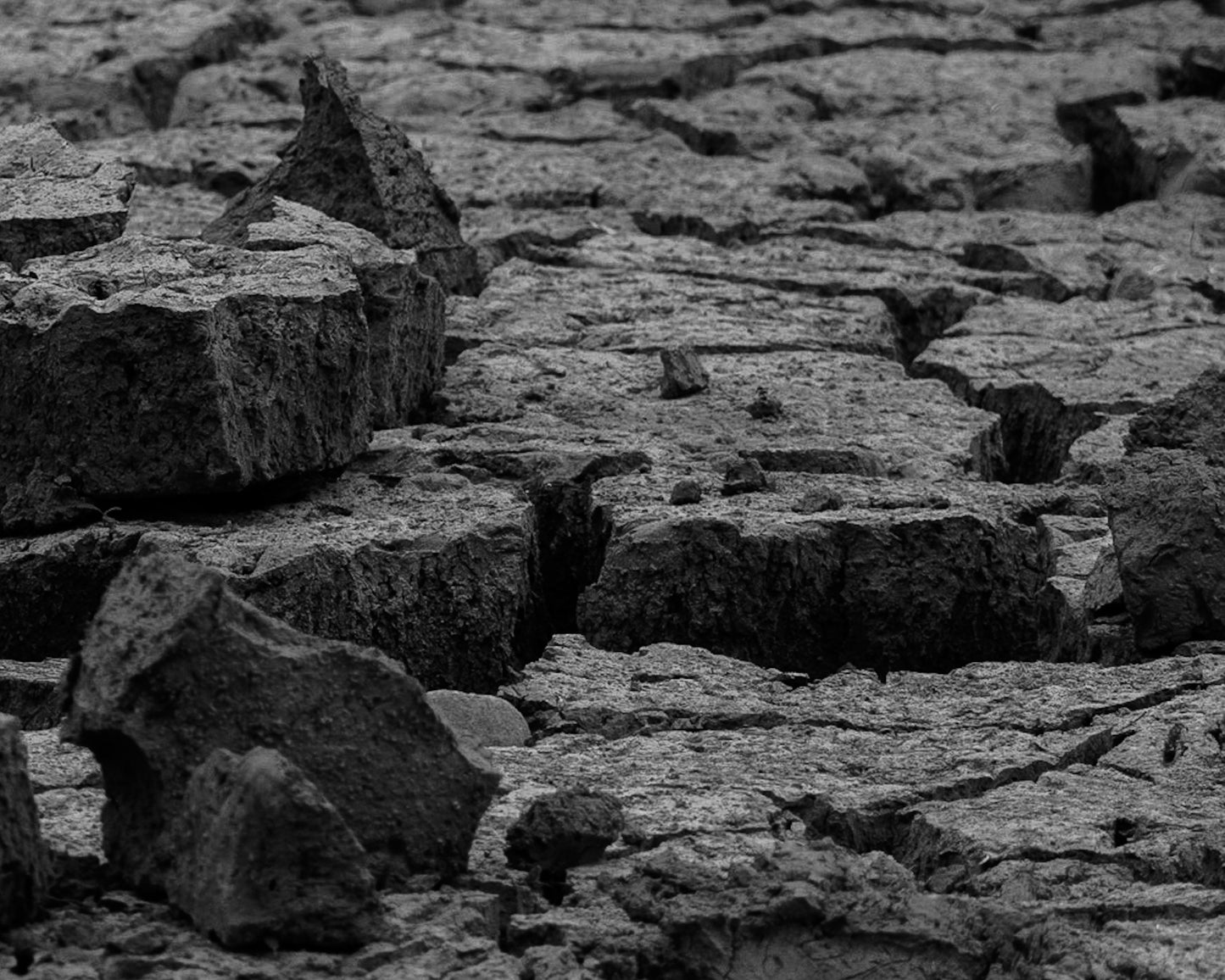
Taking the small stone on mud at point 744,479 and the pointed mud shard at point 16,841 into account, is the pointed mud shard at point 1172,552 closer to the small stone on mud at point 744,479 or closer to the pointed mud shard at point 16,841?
the small stone on mud at point 744,479

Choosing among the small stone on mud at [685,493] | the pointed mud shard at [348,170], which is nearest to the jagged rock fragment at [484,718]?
the small stone on mud at [685,493]

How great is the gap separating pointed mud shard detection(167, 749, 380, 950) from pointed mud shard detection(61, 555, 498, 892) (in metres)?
0.10

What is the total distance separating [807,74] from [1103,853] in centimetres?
518

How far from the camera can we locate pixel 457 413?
482 centimetres

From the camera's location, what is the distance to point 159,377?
3912 millimetres

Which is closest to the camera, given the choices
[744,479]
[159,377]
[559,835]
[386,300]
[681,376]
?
[559,835]

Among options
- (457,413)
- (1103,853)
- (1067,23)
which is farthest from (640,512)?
(1067,23)

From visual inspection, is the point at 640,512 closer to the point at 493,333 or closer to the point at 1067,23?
the point at 493,333

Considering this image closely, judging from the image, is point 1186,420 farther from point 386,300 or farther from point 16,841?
point 16,841

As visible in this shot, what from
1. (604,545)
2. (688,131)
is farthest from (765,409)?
(688,131)

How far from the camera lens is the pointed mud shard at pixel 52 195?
14.6ft

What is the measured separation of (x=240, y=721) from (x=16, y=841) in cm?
28

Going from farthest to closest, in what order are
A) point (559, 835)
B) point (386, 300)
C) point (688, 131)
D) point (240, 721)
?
point (688, 131) → point (386, 300) → point (559, 835) → point (240, 721)

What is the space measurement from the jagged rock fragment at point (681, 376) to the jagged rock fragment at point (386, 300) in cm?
47
